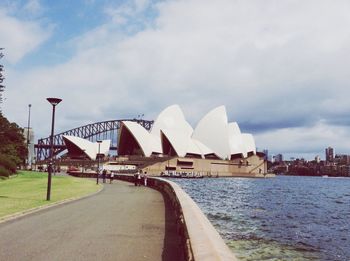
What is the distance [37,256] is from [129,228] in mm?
3873

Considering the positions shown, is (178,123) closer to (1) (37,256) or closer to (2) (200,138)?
(2) (200,138)

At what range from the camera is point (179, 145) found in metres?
127

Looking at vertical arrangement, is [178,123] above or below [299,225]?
above

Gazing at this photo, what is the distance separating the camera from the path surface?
25.0ft

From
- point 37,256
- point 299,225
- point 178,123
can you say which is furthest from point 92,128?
point 37,256

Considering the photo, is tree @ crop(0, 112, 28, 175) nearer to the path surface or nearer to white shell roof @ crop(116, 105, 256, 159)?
the path surface

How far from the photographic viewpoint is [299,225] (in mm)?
20922

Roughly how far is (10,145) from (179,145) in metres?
72.9

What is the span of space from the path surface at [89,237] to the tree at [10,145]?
35210 mm

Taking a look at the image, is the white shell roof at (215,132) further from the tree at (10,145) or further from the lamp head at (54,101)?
the lamp head at (54,101)

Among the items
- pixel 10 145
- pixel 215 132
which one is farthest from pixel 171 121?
pixel 10 145

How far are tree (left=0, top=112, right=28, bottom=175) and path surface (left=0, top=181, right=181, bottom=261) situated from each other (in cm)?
3521

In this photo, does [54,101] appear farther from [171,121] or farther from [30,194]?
[171,121]

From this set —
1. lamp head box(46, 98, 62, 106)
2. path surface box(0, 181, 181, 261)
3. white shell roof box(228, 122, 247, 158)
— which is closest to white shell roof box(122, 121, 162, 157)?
white shell roof box(228, 122, 247, 158)
